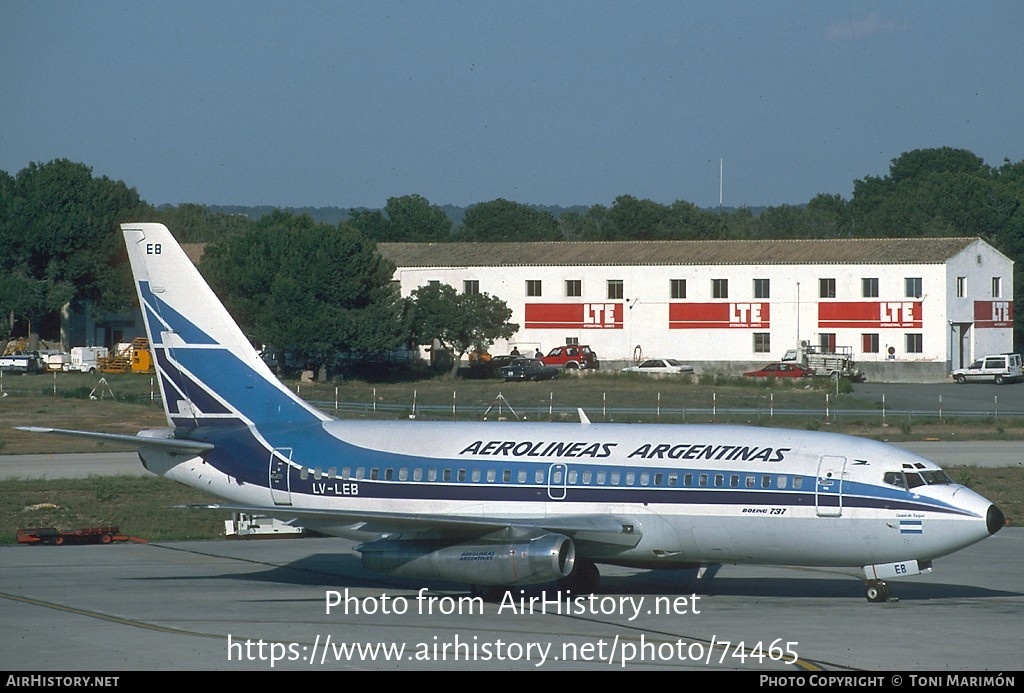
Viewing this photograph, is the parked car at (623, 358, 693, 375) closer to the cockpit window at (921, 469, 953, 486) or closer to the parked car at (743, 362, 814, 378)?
the parked car at (743, 362, 814, 378)

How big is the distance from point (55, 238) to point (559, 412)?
58.9 m

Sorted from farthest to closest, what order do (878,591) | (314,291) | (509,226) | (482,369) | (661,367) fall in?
(509,226) < (482,369) < (661,367) < (314,291) < (878,591)

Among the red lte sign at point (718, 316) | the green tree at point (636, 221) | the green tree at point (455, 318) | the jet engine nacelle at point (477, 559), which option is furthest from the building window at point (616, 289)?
the jet engine nacelle at point (477, 559)

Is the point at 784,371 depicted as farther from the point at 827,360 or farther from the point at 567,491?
the point at 567,491

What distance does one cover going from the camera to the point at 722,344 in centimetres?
10488

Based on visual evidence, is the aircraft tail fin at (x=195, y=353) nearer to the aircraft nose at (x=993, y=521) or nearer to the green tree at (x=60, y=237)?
the aircraft nose at (x=993, y=521)

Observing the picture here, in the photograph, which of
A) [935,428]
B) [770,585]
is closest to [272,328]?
[935,428]

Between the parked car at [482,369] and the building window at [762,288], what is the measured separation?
2014 cm

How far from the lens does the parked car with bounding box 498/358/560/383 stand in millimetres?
94812

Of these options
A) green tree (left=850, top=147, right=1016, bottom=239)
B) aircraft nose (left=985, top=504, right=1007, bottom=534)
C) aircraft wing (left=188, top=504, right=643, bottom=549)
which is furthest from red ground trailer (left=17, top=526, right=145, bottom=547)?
green tree (left=850, top=147, right=1016, bottom=239)

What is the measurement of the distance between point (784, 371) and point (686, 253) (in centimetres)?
1709

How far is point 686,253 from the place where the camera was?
108m

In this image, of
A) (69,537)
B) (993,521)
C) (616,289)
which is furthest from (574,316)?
(993,521)

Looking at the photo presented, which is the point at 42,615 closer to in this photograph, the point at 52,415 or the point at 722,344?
the point at 52,415
